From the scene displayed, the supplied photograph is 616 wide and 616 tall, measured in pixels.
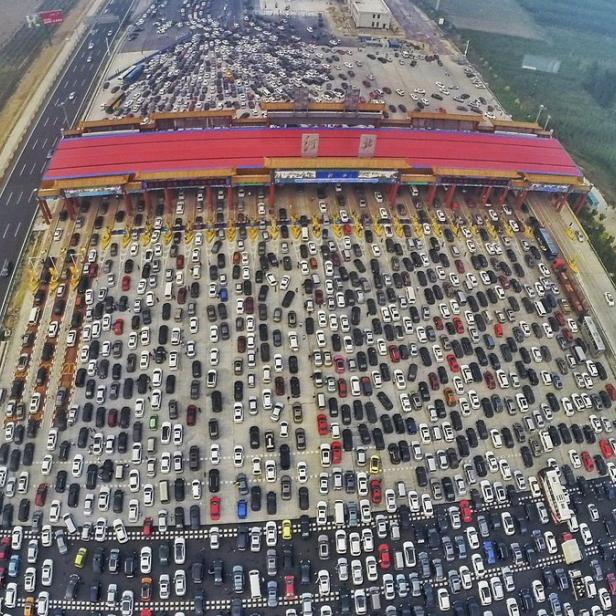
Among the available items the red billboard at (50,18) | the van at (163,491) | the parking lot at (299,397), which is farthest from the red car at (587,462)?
the red billboard at (50,18)

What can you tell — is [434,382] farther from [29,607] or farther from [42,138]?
[42,138]

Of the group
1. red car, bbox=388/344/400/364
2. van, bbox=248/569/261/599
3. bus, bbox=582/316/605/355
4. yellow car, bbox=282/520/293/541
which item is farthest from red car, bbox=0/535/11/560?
bus, bbox=582/316/605/355

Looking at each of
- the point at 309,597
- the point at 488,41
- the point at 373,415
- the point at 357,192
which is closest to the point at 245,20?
the point at 488,41

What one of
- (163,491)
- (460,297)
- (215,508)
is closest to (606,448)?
(460,297)

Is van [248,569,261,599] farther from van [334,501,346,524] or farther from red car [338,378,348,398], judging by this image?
red car [338,378,348,398]

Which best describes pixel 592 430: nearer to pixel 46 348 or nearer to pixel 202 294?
pixel 202 294

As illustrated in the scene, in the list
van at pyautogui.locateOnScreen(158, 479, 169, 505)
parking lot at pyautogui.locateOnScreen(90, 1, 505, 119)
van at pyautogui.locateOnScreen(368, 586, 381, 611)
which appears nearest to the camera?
van at pyautogui.locateOnScreen(368, 586, 381, 611)

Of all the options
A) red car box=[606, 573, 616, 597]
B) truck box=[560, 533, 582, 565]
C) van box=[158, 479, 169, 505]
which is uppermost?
truck box=[560, 533, 582, 565]
